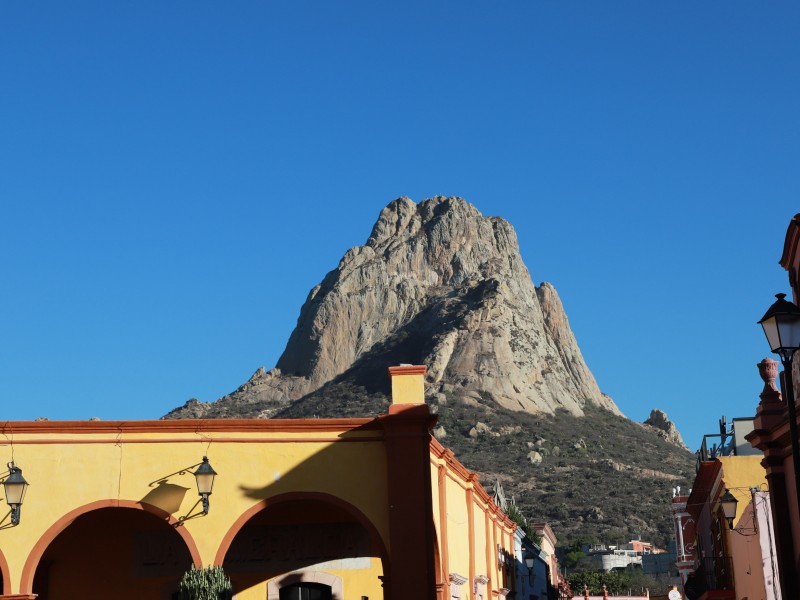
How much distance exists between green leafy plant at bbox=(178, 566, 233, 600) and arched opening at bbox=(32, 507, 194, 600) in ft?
12.0

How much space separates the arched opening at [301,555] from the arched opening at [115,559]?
4.01 feet

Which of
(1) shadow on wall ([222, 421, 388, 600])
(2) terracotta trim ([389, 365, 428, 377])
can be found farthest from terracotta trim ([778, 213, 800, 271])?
(1) shadow on wall ([222, 421, 388, 600])

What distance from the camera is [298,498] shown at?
18.5 metres

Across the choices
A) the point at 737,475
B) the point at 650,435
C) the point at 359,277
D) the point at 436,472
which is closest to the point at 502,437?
the point at 650,435

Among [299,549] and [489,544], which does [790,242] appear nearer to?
[299,549]

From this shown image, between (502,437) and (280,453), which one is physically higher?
(502,437)

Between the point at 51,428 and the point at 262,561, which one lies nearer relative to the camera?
the point at 51,428

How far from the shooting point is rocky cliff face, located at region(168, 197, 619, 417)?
151375 millimetres

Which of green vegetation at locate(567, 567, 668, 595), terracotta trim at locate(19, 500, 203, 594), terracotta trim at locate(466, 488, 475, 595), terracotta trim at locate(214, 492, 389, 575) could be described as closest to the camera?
terracotta trim at locate(19, 500, 203, 594)

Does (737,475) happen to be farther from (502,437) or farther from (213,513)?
(502,437)

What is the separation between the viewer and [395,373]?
19.0 metres

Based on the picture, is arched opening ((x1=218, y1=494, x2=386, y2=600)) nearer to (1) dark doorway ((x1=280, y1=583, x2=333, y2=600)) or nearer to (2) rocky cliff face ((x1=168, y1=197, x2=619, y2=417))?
(1) dark doorway ((x1=280, y1=583, x2=333, y2=600))

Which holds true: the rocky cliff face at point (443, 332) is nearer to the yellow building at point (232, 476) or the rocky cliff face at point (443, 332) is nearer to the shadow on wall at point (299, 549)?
the shadow on wall at point (299, 549)

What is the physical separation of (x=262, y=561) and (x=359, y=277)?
568 ft
